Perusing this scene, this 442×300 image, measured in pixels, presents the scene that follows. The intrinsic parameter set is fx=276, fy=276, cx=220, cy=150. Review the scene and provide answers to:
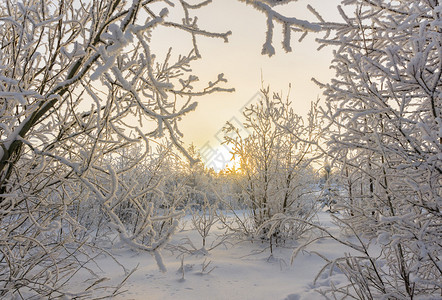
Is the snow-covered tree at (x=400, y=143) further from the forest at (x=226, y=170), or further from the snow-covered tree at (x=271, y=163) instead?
the snow-covered tree at (x=271, y=163)

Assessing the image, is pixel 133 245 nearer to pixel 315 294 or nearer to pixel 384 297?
pixel 384 297

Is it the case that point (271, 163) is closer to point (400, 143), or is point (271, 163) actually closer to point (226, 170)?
point (226, 170)

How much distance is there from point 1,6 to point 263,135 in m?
4.16

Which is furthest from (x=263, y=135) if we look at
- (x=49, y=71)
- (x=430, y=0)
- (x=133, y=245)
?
(x=133, y=245)

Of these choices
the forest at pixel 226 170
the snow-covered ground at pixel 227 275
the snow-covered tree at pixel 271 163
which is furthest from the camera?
the snow-covered tree at pixel 271 163

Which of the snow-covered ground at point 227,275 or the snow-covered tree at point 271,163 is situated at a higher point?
the snow-covered tree at point 271,163

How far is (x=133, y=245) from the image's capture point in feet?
2.70

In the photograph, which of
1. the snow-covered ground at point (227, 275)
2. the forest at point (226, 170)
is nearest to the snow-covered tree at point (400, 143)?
the forest at point (226, 170)

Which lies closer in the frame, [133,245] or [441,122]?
[133,245]

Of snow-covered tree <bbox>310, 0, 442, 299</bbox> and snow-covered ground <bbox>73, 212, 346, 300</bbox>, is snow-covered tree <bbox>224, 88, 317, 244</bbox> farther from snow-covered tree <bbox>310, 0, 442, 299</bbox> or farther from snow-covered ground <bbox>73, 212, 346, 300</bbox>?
snow-covered tree <bbox>310, 0, 442, 299</bbox>

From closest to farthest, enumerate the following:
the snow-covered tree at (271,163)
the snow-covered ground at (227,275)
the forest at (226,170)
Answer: the forest at (226,170), the snow-covered ground at (227,275), the snow-covered tree at (271,163)

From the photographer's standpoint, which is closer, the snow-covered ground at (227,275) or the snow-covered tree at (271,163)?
the snow-covered ground at (227,275)

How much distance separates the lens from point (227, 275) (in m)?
3.38

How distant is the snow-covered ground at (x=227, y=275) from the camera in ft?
9.05
